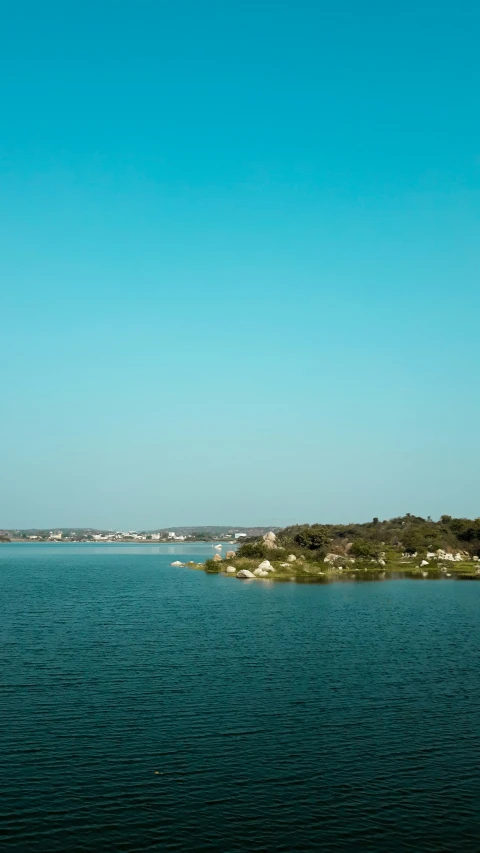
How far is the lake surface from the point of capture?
77.9 feet

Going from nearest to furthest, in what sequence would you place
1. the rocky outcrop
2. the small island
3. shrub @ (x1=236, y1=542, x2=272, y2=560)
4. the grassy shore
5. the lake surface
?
1. the lake surface
2. the grassy shore
3. the small island
4. shrub @ (x1=236, y1=542, x2=272, y2=560)
5. the rocky outcrop

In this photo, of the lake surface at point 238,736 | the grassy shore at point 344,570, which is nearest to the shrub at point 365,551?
the grassy shore at point 344,570

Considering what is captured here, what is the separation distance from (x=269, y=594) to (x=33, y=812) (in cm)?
7432

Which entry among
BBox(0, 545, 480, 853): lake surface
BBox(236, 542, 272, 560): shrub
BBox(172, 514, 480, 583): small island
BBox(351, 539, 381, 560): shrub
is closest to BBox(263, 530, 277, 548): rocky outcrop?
BBox(172, 514, 480, 583): small island

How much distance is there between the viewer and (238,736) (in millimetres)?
33125

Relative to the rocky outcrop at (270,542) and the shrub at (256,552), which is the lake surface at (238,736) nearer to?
the shrub at (256,552)

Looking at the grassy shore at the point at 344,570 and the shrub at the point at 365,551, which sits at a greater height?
the shrub at the point at 365,551

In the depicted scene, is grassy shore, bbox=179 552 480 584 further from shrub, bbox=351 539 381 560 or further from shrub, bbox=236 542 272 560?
shrub, bbox=351 539 381 560

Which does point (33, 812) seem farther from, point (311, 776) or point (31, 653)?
point (31, 653)

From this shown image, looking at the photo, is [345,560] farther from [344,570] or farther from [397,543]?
[397,543]

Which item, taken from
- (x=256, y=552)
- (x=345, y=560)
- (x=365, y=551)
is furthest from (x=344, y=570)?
(x=256, y=552)

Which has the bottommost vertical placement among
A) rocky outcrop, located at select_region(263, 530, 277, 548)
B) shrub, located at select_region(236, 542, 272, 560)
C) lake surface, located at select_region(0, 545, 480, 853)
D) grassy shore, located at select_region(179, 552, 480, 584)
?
lake surface, located at select_region(0, 545, 480, 853)

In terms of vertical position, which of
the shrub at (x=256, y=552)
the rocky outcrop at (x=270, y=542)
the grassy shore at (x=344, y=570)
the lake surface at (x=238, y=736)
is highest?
the rocky outcrop at (x=270, y=542)

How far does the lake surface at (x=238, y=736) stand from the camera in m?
23.8
